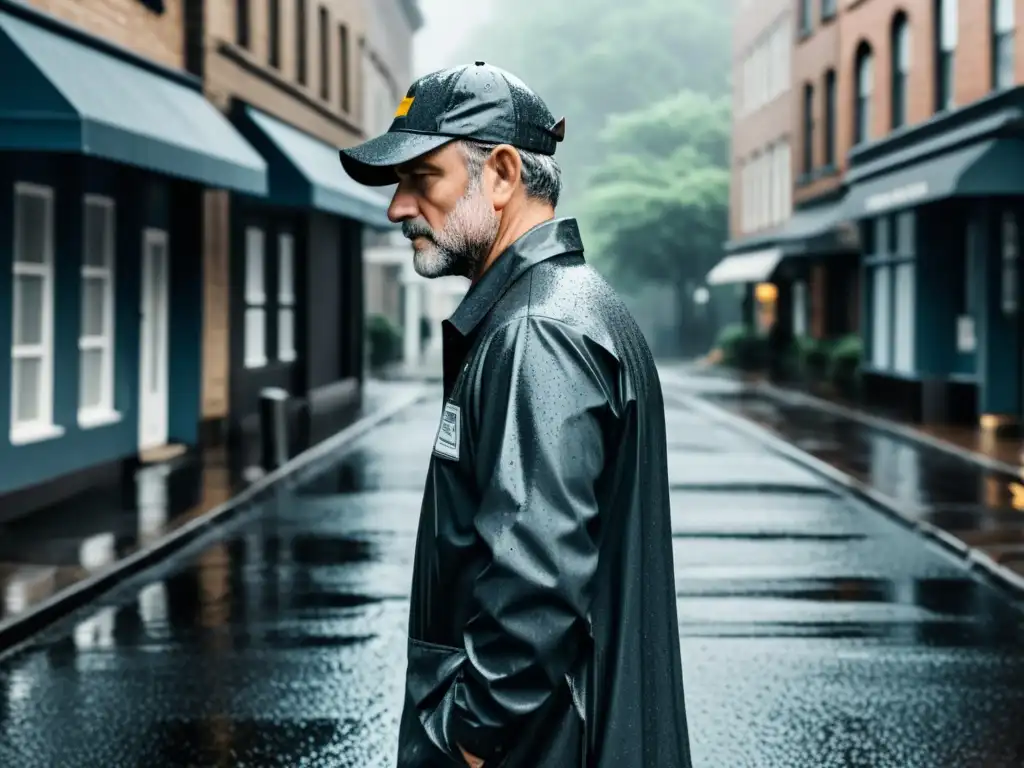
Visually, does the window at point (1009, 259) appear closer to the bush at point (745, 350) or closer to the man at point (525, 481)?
the man at point (525, 481)

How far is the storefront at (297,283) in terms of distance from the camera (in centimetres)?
2359

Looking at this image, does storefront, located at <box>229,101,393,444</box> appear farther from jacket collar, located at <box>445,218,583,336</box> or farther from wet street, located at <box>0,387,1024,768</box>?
jacket collar, located at <box>445,218,583,336</box>

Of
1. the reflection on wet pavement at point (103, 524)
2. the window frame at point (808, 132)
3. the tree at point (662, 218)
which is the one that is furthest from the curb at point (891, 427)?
the tree at point (662, 218)

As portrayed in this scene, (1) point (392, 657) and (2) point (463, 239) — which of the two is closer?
(2) point (463, 239)

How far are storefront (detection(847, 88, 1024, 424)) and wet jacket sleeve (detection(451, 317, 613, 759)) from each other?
19.6 m

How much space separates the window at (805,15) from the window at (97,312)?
1042 inches

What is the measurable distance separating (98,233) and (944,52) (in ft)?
48.5

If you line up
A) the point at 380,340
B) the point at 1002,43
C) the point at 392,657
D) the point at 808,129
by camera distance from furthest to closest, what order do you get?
the point at 380,340
the point at 808,129
the point at 1002,43
the point at 392,657

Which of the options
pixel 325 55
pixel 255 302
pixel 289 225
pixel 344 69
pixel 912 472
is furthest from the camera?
pixel 344 69

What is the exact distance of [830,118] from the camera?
125 ft

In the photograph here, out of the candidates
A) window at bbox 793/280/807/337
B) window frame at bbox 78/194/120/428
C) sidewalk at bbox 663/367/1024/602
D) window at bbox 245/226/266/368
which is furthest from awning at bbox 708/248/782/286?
window frame at bbox 78/194/120/428

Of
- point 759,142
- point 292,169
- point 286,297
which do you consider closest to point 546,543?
point 292,169

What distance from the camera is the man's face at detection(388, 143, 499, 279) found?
2.78 metres

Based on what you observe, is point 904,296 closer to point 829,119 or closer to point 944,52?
point 944,52
